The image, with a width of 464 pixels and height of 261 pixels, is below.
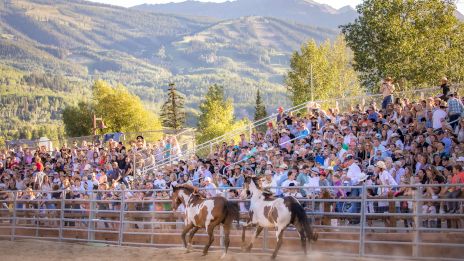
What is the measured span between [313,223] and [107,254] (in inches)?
196

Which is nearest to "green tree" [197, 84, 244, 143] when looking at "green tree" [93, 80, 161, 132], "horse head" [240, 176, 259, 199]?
"green tree" [93, 80, 161, 132]

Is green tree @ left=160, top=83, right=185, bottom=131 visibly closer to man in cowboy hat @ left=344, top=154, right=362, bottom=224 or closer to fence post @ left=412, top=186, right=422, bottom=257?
man in cowboy hat @ left=344, top=154, right=362, bottom=224

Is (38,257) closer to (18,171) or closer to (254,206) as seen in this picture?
(254,206)

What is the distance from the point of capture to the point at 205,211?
1533 centimetres

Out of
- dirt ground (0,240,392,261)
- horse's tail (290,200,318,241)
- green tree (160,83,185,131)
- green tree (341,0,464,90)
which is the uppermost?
green tree (160,83,185,131)

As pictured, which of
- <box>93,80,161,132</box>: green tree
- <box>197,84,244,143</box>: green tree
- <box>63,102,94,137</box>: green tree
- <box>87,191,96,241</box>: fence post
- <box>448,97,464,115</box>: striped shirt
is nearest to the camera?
<box>448,97,464,115</box>: striped shirt

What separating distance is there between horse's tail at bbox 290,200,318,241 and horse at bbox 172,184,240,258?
5.63 ft

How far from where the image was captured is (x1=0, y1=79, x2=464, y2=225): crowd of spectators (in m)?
15.0

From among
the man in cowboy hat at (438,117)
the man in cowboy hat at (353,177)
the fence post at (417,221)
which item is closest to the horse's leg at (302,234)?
the man in cowboy hat at (353,177)

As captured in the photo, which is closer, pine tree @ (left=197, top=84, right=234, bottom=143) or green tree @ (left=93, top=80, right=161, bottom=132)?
pine tree @ (left=197, top=84, right=234, bottom=143)

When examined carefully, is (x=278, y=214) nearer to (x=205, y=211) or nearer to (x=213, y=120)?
(x=205, y=211)

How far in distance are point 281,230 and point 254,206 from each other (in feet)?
2.91

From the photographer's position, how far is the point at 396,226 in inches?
546

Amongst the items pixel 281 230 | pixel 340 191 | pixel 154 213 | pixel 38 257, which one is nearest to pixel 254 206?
pixel 281 230
